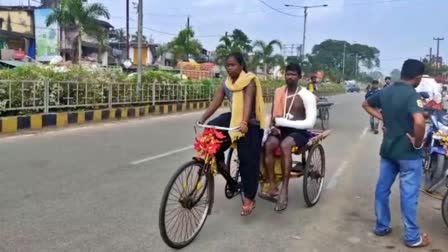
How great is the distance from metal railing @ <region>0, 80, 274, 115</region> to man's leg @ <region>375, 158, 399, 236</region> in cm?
929

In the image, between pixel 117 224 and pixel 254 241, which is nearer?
pixel 254 241

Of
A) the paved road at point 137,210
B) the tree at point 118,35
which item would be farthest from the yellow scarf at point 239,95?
the tree at point 118,35

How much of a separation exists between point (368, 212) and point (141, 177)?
299 centimetres

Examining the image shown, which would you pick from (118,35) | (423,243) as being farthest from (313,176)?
(118,35)

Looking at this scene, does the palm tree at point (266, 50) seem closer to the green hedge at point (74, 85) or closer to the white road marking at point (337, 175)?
the green hedge at point (74, 85)

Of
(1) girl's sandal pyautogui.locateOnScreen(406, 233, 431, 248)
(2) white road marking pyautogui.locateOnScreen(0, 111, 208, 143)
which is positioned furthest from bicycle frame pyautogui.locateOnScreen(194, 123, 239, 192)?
(2) white road marking pyautogui.locateOnScreen(0, 111, 208, 143)

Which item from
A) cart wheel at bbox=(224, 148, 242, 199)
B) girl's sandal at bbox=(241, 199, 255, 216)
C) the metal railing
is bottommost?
girl's sandal at bbox=(241, 199, 255, 216)

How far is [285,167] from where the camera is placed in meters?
5.13

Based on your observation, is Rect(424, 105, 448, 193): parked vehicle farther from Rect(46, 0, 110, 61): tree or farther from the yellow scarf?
Rect(46, 0, 110, 61): tree

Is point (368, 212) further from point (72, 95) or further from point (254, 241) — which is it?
point (72, 95)

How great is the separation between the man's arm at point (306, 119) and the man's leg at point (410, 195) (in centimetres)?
109

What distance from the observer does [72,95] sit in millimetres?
14031

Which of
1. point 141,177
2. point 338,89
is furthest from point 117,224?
point 338,89

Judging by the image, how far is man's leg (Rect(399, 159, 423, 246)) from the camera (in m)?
4.49
